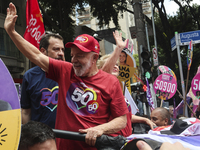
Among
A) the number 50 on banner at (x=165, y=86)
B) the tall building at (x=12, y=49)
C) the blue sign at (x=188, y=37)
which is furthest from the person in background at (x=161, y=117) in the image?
the tall building at (x=12, y=49)

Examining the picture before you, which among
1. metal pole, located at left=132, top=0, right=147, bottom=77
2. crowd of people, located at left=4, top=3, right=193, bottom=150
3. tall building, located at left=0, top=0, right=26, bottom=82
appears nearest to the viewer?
crowd of people, located at left=4, top=3, right=193, bottom=150

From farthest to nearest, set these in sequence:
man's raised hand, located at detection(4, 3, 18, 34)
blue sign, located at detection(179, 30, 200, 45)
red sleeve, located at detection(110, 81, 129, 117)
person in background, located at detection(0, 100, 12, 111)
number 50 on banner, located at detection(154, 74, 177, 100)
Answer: blue sign, located at detection(179, 30, 200, 45), number 50 on banner, located at detection(154, 74, 177, 100), red sleeve, located at detection(110, 81, 129, 117), man's raised hand, located at detection(4, 3, 18, 34), person in background, located at detection(0, 100, 12, 111)

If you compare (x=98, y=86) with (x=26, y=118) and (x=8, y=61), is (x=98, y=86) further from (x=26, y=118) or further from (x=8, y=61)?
(x=8, y=61)

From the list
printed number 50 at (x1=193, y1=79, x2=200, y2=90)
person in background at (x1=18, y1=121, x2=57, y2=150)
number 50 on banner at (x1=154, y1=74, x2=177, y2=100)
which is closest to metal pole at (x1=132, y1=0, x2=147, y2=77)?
number 50 on banner at (x1=154, y1=74, x2=177, y2=100)

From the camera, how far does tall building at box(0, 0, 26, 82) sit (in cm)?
1600

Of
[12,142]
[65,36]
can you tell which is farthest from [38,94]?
[65,36]

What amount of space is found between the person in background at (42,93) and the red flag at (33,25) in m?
2.08

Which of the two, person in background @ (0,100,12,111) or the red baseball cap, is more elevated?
the red baseball cap

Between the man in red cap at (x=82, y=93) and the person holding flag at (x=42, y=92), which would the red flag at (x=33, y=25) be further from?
the man in red cap at (x=82, y=93)

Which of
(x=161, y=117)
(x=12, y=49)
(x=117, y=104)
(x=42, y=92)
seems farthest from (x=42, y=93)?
(x=12, y=49)

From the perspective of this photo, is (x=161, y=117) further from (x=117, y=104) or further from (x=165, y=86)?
(x=165, y=86)

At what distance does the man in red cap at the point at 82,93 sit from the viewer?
209 cm

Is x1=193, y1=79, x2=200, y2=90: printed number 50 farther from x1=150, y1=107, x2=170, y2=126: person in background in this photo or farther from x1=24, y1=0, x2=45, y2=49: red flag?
x1=24, y1=0, x2=45, y2=49: red flag

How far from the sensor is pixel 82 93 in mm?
2141
